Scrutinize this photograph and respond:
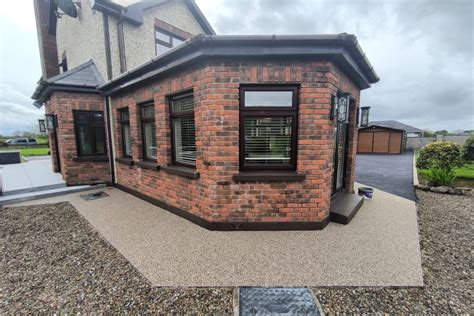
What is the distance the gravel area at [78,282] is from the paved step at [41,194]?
2.25 metres

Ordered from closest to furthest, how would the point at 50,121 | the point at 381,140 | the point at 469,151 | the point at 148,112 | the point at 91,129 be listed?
the point at 148,112, the point at 91,129, the point at 50,121, the point at 469,151, the point at 381,140

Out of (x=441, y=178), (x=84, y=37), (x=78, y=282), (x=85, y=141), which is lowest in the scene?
(x=78, y=282)

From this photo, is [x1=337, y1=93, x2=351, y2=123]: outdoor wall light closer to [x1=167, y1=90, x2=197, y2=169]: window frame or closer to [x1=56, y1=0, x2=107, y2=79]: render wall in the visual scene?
[x1=167, y1=90, x2=197, y2=169]: window frame

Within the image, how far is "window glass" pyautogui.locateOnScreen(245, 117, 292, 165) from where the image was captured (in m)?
3.74

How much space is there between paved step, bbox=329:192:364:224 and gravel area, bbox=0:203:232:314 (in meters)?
2.74

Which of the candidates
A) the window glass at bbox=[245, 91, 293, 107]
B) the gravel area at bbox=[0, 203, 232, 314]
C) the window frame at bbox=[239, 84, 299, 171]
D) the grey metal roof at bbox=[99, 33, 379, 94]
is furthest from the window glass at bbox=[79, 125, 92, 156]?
the window glass at bbox=[245, 91, 293, 107]

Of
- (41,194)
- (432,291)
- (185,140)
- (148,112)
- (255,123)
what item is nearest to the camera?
(432,291)

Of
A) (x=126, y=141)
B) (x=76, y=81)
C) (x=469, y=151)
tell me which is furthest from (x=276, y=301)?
(x=469, y=151)

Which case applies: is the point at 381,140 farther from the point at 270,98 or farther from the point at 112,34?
the point at 112,34

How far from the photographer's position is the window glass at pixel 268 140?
3.74 m

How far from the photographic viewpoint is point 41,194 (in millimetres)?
5957

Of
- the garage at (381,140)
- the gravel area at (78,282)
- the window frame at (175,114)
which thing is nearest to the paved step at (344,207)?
the gravel area at (78,282)

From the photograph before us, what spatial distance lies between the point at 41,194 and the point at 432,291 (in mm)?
8718

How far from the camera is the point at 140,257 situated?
301cm
